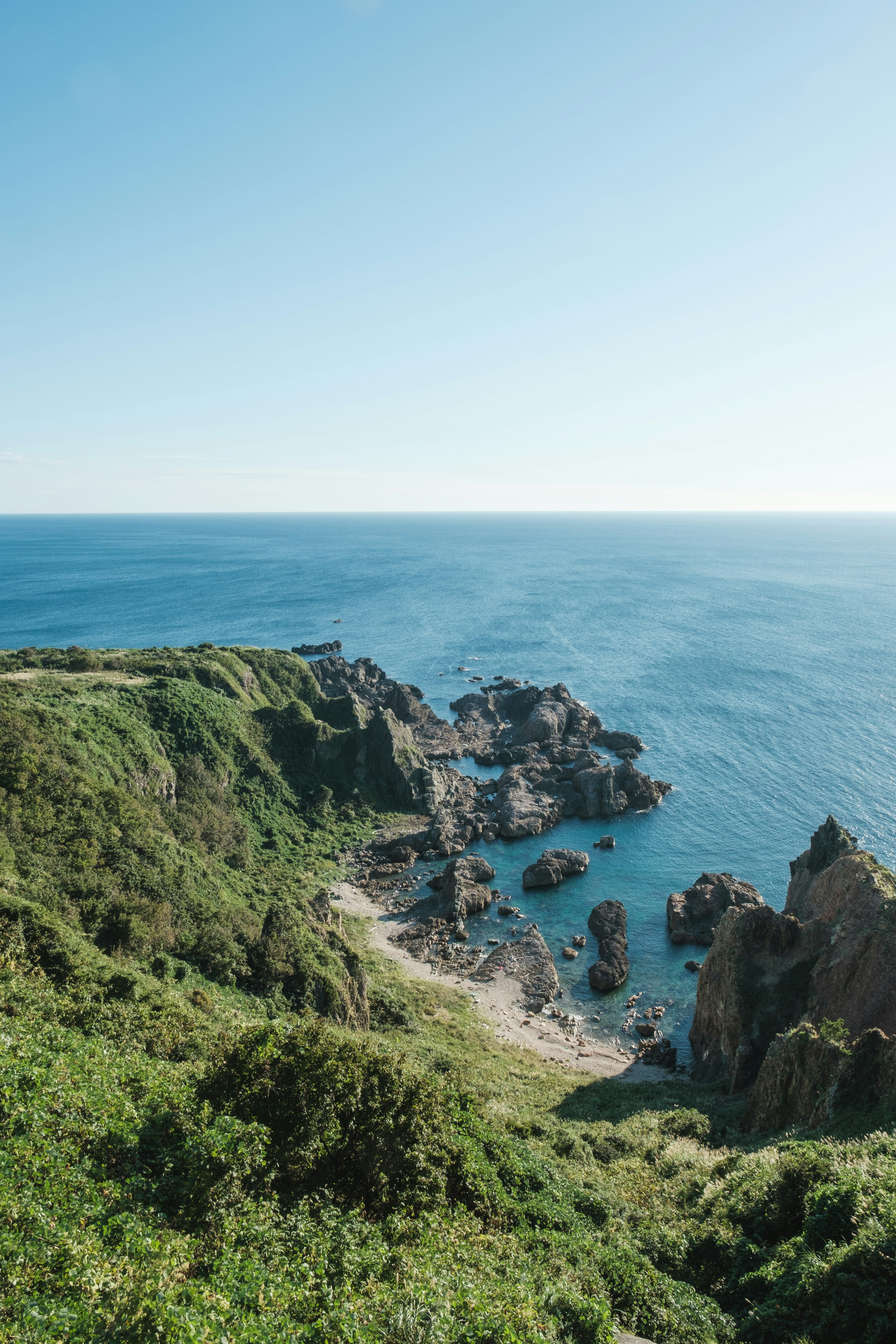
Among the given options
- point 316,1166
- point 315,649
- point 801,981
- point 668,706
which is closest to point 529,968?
point 801,981

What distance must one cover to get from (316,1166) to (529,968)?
1701 inches

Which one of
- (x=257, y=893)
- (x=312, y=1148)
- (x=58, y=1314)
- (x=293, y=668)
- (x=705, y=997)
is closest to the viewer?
(x=58, y=1314)

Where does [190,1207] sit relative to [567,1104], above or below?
above

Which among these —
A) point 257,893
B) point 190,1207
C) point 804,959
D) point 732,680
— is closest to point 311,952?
point 257,893

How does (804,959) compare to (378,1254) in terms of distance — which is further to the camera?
(804,959)

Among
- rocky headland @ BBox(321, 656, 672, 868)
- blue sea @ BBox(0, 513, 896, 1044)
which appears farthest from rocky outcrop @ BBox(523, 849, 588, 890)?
rocky headland @ BBox(321, 656, 672, 868)

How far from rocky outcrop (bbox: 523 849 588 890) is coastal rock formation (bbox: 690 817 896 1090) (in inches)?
929

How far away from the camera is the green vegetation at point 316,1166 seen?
12641mm

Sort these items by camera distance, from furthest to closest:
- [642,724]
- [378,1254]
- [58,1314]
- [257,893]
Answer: [642,724], [257,893], [378,1254], [58,1314]

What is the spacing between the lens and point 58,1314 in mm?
10445

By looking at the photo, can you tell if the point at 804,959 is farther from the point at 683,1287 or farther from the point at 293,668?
the point at 293,668

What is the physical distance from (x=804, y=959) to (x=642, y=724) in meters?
71.8

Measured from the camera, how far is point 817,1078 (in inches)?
1218

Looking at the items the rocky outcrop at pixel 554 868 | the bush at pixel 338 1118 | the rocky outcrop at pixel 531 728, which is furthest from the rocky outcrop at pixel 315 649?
the bush at pixel 338 1118
